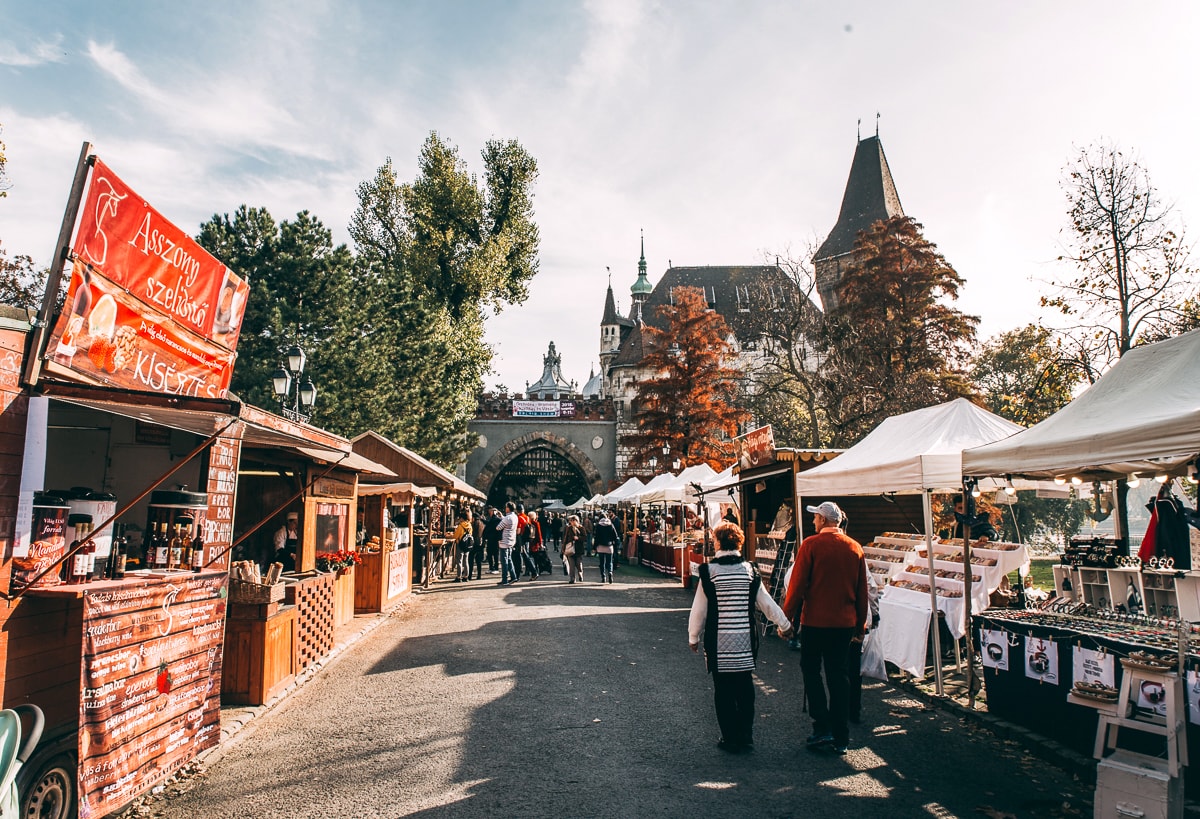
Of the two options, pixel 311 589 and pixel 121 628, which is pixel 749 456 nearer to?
pixel 311 589

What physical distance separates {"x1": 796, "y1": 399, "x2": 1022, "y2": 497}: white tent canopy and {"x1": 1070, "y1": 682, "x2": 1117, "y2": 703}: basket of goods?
244 cm

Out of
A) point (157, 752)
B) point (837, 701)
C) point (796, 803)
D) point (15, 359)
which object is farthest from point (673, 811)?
point (15, 359)

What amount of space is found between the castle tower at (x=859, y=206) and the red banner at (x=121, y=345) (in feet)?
143

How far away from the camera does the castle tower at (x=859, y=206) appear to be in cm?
4594

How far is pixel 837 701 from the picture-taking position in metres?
5.35

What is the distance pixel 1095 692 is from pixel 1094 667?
544 millimetres

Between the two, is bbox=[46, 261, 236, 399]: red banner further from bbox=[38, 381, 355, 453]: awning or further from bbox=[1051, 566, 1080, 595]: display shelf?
bbox=[1051, 566, 1080, 595]: display shelf

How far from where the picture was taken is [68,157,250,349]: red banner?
4.57 meters

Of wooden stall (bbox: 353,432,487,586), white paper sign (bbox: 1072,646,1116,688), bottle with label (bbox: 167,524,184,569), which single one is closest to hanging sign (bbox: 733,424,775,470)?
wooden stall (bbox: 353,432,487,586)

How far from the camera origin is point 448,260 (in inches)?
1115

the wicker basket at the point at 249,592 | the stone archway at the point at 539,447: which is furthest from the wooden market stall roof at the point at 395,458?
the stone archway at the point at 539,447

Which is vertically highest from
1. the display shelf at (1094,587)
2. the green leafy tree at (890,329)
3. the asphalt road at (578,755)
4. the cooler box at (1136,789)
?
the green leafy tree at (890,329)

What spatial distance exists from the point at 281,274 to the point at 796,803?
58.9 ft

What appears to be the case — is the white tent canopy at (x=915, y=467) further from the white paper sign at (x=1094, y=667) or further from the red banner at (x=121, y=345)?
the red banner at (x=121, y=345)
